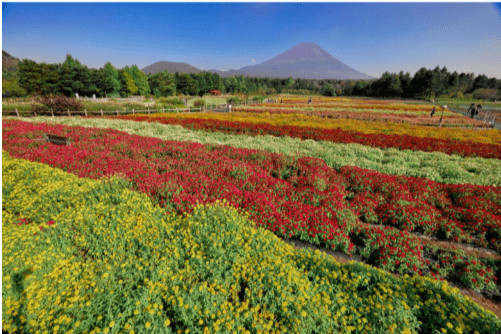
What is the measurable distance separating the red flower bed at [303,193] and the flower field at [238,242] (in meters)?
0.05

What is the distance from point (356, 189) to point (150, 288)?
22.8ft

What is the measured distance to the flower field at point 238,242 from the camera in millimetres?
3363

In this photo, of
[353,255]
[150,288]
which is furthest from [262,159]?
[150,288]

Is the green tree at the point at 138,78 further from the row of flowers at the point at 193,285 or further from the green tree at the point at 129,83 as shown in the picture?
the row of flowers at the point at 193,285

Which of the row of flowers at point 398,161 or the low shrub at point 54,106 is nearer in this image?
the row of flowers at point 398,161

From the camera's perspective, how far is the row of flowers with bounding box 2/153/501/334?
3.24 m

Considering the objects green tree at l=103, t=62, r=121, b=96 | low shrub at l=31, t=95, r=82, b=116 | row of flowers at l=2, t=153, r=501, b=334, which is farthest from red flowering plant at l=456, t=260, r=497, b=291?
green tree at l=103, t=62, r=121, b=96

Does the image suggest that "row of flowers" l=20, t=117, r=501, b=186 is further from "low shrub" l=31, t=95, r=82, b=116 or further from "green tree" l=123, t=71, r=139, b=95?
"green tree" l=123, t=71, r=139, b=95

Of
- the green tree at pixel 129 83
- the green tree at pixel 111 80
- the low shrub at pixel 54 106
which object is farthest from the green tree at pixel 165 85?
the low shrub at pixel 54 106

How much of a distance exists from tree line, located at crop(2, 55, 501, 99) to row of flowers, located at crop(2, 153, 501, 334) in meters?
65.9

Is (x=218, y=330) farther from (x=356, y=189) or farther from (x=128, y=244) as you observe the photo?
(x=356, y=189)

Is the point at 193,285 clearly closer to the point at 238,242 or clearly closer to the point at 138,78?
the point at 238,242

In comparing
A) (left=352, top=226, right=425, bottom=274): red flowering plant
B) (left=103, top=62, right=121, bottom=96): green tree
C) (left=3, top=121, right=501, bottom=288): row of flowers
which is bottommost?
(left=352, top=226, right=425, bottom=274): red flowering plant

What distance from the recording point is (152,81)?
287ft
